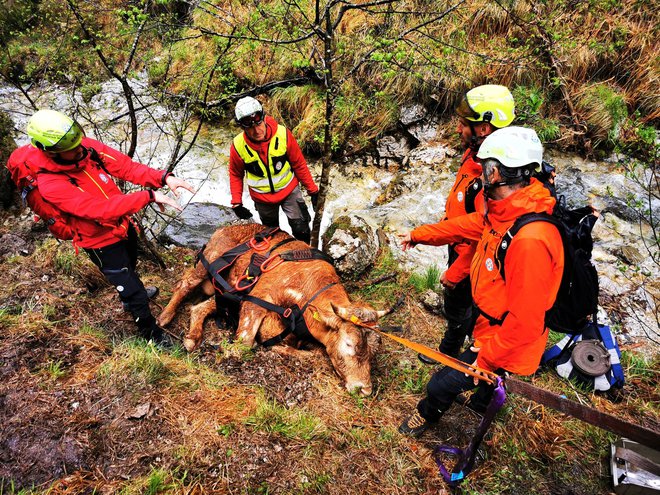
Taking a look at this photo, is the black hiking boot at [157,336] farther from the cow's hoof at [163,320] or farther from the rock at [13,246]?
the rock at [13,246]

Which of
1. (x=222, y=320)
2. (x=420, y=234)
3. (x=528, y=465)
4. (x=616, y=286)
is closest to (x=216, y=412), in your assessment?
(x=222, y=320)

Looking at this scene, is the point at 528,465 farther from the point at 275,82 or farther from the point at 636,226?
the point at 275,82

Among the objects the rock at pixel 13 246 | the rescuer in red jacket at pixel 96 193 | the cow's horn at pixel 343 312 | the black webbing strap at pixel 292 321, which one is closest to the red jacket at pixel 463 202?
the cow's horn at pixel 343 312

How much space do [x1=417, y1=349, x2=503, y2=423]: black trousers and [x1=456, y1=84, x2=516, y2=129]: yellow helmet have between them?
2.15 metres

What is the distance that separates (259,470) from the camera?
10.3ft

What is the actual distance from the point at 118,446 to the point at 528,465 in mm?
3675

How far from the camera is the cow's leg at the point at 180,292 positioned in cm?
559

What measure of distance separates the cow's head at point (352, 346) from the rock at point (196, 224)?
4.09 m

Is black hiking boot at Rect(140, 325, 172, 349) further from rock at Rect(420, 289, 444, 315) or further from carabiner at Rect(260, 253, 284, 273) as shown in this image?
rock at Rect(420, 289, 444, 315)

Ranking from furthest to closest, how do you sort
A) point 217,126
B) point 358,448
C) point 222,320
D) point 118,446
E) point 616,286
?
point 217,126, point 616,286, point 222,320, point 358,448, point 118,446

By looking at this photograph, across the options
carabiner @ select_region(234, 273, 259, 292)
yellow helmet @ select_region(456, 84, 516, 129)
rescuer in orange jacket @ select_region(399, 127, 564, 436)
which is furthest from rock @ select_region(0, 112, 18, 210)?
rescuer in orange jacket @ select_region(399, 127, 564, 436)

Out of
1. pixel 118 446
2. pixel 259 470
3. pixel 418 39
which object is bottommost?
pixel 259 470

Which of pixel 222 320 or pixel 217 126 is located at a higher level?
pixel 217 126

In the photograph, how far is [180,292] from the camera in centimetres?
575
